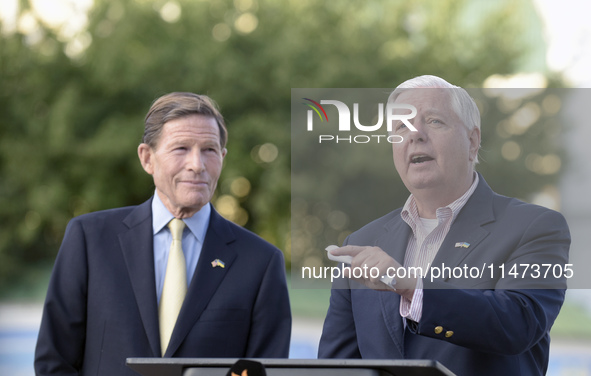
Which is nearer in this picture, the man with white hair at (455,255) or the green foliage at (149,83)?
the man with white hair at (455,255)

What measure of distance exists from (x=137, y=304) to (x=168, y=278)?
143 mm

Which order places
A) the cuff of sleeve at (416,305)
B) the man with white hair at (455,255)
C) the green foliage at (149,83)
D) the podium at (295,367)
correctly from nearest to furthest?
the podium at (295,367) → the cuff of sleeve at (416,305) → the man with white hair at (455,255) → the green foliage at (149,83)

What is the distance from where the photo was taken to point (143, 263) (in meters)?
2.53

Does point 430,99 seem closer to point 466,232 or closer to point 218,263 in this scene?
point 466,232

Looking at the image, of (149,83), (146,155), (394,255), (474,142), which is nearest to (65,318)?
(146,155)

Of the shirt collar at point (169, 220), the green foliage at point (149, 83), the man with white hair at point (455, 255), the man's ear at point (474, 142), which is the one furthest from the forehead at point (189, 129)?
the green foliage at point (149, 83)

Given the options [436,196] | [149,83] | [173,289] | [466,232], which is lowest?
[173,289]

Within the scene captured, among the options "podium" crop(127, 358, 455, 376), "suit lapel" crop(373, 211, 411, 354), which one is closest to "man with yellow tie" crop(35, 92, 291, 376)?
"suit lapel" crop(373, 211, 411, 354)

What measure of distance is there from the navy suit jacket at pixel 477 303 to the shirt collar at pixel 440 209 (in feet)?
0.05

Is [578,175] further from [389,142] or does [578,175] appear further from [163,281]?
[163,281]

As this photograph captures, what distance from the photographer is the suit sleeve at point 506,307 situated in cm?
174

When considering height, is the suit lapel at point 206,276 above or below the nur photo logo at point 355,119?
below

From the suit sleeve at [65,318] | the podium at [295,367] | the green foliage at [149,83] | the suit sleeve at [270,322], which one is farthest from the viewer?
the green foliage at [149,83]

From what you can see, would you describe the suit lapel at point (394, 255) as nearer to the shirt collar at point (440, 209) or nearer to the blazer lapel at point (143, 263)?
the shirt collar at point (440, 209)
